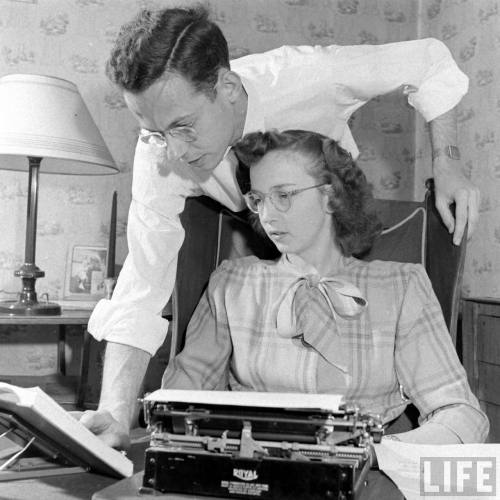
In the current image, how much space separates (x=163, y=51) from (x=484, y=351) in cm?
184

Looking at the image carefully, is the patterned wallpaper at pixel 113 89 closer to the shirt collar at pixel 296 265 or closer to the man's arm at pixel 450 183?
the man's arm at pixel 450 183

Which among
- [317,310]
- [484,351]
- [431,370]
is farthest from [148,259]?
[484,351]

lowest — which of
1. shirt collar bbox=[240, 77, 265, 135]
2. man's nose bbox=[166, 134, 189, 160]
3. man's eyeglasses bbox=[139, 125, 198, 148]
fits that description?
man's nose bbox=[166, 134, 189, 160]

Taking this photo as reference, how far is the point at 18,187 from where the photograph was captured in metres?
3.31

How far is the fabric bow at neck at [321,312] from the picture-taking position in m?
1.38

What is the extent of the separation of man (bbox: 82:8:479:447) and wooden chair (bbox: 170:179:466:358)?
0.06m

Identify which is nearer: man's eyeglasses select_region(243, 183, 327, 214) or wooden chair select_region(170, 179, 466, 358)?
man's eyeglasses select_region(243, 183, 327, 214)

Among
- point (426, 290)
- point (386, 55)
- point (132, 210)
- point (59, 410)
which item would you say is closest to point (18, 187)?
point (132, 210)

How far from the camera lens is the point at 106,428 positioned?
1.10m

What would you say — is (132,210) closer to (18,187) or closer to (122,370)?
(122,370)

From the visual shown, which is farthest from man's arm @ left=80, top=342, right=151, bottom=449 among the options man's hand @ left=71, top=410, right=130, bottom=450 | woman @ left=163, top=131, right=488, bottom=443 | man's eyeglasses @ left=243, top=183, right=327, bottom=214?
man's eyeglasses @ left=243, top=183, right=327, bottom=214

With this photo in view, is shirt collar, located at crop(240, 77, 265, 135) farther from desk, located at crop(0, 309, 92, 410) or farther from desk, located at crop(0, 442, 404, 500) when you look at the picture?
desk, located at crop(0, 309, 92, 410)

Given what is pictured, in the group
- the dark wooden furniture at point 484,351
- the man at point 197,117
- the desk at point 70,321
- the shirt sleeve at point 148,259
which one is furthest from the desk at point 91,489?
the dark wooden furniture at point 484,351

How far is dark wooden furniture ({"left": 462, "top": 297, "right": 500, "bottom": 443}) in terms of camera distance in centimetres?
258
